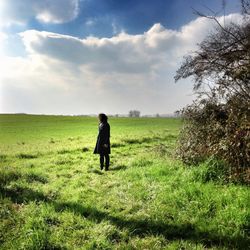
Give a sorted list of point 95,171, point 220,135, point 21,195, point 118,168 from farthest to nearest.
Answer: point 118,168 < point 95,171 < point 220,135 < point 21,195

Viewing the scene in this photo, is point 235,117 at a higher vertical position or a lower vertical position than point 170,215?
higher

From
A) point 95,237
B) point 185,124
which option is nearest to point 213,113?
point 185,124

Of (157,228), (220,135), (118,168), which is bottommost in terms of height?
(157,228)

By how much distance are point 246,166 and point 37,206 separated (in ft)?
17.4

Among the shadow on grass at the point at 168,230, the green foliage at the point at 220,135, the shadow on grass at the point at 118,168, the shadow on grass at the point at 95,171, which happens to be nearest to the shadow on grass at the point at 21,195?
the shadow on grass at the point at 168,230

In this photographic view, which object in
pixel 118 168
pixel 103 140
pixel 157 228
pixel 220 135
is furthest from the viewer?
pixel 103 140

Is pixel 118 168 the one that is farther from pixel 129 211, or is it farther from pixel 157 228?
pixel 157 228

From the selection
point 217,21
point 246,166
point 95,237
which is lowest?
point 95,237

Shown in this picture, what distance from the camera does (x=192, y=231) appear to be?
221 inches

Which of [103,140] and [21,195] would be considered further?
[103,140]

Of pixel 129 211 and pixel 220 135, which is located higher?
pixel 220 135

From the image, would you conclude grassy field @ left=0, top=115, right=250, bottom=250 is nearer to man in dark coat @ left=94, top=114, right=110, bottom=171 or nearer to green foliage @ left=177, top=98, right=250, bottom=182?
green foliage @ left=177, top=98, right=250, bottom=182

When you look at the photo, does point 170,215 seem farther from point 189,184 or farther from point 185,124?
A: point 185,124

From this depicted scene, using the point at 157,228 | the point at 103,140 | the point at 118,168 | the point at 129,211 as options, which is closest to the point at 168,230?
the point at 157,228
